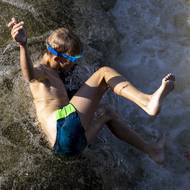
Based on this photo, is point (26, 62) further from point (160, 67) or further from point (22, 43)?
point (160, 67)

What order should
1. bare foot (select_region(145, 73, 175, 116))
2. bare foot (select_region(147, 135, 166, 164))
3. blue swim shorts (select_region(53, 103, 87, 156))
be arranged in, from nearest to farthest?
1. bare foot (select_region(145, 73, 175, 116))
2. blue swim shorts (select_region(53, 103, 87, 156))
3. bare foot (select_region(147, 135, 166, 164))

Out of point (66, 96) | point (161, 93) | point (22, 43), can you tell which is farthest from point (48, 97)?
point (161, 93)

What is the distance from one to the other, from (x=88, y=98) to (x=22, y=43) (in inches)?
31.6

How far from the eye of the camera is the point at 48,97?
5.40m

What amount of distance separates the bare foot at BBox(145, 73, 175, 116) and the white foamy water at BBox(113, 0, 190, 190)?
1189mm

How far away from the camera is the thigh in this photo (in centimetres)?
530

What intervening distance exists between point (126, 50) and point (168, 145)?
1348 mm

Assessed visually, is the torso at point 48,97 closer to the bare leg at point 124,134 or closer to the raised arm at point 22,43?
the raised arm at point 22,43

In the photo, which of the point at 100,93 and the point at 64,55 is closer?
the point at 64,55

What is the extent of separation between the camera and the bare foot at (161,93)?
4.88 metres

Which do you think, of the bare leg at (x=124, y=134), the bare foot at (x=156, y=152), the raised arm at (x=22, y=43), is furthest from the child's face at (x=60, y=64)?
the bare foot at (x=156, y=152)

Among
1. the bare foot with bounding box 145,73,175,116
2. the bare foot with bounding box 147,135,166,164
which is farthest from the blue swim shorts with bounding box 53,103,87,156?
the bare foot with bounding box 147,135,166,164

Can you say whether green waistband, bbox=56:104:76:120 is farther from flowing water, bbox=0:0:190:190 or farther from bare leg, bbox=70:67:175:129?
flowing water, bbox=0:0:190:190

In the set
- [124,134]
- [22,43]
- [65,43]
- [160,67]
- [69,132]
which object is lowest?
[160,67]
